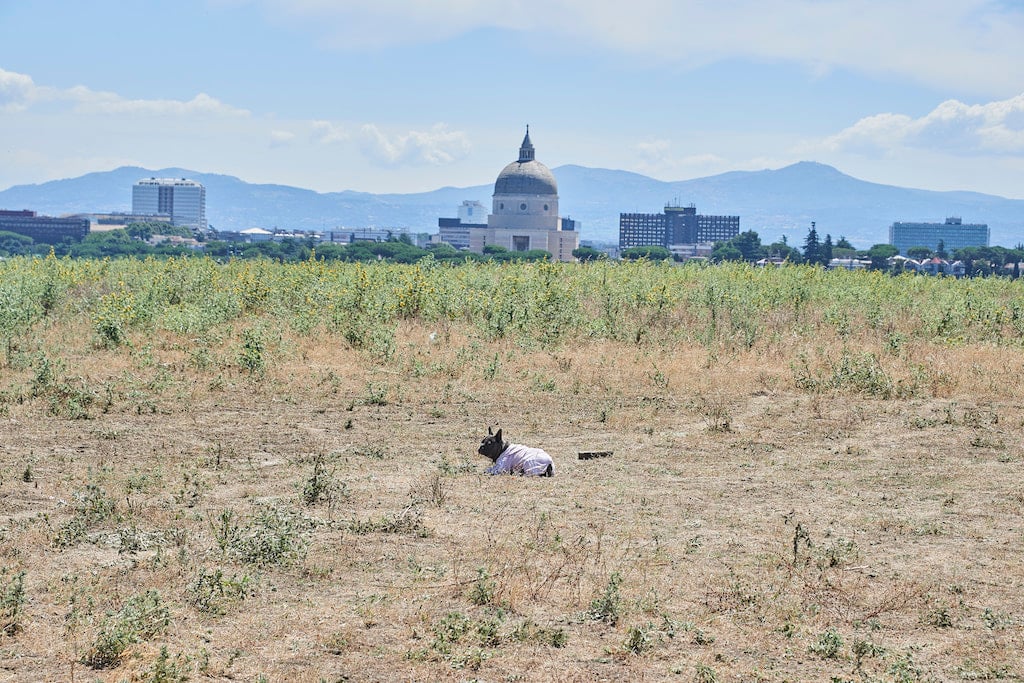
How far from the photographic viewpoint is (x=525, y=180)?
574 ft

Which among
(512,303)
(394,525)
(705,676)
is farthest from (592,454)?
(512,303)

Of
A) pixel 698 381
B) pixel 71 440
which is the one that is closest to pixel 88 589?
pixel 71 440

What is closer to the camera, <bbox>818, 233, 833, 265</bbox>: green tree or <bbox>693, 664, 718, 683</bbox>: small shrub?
<bbox>693, 664, 718, 683</bbox>: small shrub

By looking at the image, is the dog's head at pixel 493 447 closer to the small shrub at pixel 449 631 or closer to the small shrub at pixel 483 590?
the small shrub at pixel 483 590

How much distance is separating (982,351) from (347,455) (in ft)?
44.3

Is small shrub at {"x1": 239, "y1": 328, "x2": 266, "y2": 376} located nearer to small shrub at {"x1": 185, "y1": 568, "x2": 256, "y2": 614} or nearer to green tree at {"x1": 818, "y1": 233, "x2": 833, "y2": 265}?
small shrub at {"x1": 185, "y1": 568, "x2": 256, "y2": 614}

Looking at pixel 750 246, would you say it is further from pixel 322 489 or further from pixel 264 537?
pixel 264 537

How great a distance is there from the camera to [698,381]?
1783 cm

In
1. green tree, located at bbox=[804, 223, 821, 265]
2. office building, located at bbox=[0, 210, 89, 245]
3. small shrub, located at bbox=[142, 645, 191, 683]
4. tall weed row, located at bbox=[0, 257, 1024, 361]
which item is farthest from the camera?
office building, located at bbox=[0, 210, 89, 245]

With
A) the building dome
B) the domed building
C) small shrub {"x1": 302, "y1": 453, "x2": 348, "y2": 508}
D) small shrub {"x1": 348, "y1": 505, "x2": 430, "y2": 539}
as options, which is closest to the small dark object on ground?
small shrub {"x1": 302, "y1": 453, "x2": 348, "y2": 508}

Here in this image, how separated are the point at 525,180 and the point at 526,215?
6.05 metres

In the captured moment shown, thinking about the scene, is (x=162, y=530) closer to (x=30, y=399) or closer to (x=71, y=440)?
(x=71, y=440)

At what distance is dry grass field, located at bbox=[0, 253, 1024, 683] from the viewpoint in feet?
22.4

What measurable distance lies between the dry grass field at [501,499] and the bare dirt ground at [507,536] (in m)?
0.04
